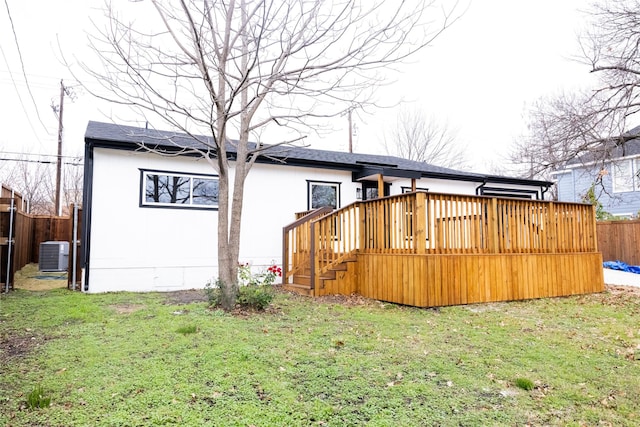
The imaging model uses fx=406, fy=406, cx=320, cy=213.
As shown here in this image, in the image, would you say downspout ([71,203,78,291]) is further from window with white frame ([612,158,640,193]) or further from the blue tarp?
window with white frame ([612,158,640,193])

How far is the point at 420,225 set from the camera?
6.58 m

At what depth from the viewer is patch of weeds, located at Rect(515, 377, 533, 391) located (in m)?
3.22

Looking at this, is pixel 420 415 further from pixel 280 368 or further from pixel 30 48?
pixel 30 48

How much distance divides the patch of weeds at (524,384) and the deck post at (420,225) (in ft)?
11.0

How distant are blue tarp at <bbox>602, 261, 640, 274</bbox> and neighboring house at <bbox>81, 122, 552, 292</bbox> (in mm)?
7592

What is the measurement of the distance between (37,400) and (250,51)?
4304 mm

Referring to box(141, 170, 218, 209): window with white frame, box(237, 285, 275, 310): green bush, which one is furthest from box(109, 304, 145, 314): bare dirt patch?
box(141, 170, 218, 209): window with white frame

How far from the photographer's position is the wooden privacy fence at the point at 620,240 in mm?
13188

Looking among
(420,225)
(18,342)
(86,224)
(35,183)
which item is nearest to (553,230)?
(420,225)

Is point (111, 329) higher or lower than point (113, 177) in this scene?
lower

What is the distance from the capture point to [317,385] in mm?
3201

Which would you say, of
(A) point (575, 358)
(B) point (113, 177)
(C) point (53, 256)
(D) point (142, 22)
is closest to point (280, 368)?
(A) point (575, 358)

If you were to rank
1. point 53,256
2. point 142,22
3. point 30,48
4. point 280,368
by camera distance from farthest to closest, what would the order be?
point 53,256 < point 30,48 < point 142,22 < point 280,368

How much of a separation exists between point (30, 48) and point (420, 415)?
310 inches
